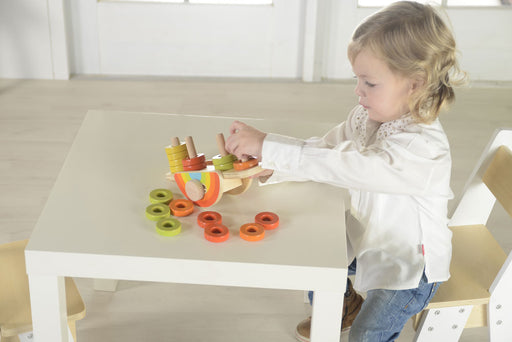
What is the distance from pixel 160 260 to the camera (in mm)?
975

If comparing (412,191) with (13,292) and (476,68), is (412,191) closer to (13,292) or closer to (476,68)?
(13,292)

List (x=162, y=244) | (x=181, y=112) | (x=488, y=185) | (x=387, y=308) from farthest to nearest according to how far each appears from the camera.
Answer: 1. (x=181, y=112)
2. (x=488, y=185)
3. (x=387, y=308)
4. (x=162, y=244)

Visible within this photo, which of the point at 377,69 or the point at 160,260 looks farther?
the point at 377,69

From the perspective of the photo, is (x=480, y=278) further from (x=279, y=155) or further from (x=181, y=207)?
(x=181, y=207)

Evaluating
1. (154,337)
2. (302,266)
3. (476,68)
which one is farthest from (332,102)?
(302,266)

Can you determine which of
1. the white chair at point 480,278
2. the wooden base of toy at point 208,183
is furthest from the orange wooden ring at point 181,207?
the white chair at point 480,278

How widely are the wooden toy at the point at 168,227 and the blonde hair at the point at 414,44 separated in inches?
18.1

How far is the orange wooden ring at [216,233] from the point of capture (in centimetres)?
102

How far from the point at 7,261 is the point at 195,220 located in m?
0.46

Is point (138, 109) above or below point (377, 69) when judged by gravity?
below

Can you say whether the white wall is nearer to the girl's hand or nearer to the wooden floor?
the wooden floor

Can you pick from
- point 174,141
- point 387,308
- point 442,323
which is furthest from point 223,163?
point 442,323

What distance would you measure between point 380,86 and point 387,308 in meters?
0.43

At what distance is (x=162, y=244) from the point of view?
Result: 1.01 m
